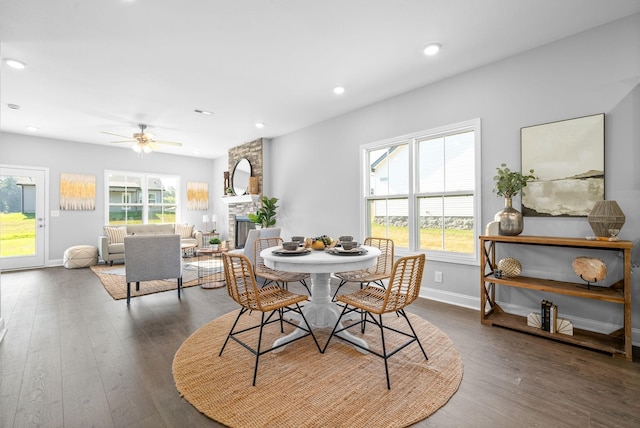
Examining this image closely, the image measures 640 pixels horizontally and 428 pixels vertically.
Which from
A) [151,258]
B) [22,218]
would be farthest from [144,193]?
[151,258]

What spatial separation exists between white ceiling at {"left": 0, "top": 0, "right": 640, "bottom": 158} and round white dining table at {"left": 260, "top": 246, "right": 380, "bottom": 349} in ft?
6.55

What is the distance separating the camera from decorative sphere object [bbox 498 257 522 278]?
2.87 metres

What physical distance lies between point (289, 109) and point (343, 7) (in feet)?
7.79

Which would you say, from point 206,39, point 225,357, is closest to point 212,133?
point 206,39

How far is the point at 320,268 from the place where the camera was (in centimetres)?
221

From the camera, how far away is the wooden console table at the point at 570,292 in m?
2.22

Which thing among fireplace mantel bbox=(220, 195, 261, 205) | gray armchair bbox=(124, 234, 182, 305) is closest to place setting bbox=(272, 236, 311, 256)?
gray armchair bbox=(124, 234, 182, 305)

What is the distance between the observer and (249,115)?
4.91m

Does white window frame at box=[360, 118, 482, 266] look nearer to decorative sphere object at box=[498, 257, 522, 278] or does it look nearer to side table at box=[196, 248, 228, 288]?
decorative sphere object at box=[498, 257, 522, 278]

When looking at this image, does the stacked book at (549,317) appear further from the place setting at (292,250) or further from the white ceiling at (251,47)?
the white ceiling at (251,47)

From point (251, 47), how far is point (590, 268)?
143 inches

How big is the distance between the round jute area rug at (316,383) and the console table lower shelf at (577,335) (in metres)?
0.70

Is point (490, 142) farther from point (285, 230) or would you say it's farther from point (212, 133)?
point (212, 133)

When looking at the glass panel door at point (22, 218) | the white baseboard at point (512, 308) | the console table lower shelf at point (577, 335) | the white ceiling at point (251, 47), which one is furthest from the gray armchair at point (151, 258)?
the glass panel door at point (22, 218)
